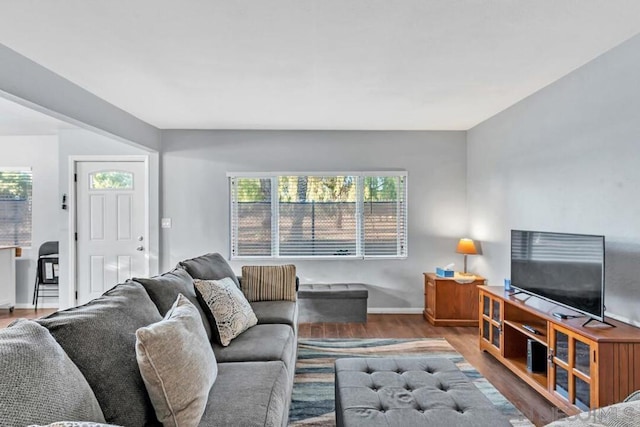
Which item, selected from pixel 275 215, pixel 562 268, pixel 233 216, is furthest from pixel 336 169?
pixel 562 268

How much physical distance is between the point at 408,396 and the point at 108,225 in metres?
4.39

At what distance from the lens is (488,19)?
2078 mm

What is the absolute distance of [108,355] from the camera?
132cm

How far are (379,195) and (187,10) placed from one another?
3.33 m

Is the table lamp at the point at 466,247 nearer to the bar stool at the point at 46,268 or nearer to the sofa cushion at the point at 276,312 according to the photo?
the sofa cushion at the point at 276,312

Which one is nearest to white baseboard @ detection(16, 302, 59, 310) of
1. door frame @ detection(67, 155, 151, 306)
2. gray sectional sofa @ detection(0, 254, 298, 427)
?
door frame @ detection(67, 155, 151, 306)

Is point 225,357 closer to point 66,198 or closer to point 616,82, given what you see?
point 616,82

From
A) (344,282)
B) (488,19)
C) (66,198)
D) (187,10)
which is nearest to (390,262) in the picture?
(344,282)

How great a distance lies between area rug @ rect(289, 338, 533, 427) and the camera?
2.35 m

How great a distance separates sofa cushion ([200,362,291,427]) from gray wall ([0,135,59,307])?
4578 millimetres

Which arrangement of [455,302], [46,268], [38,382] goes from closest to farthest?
[38,382]
[455,302]
[46,268]

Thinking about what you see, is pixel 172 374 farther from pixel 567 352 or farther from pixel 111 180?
pixel 111 180

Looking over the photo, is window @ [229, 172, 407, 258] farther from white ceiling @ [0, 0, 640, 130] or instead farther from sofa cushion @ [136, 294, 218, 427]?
sofa cushion @ [136, 294, 218, 427]

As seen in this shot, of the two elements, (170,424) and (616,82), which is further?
(616,82)
